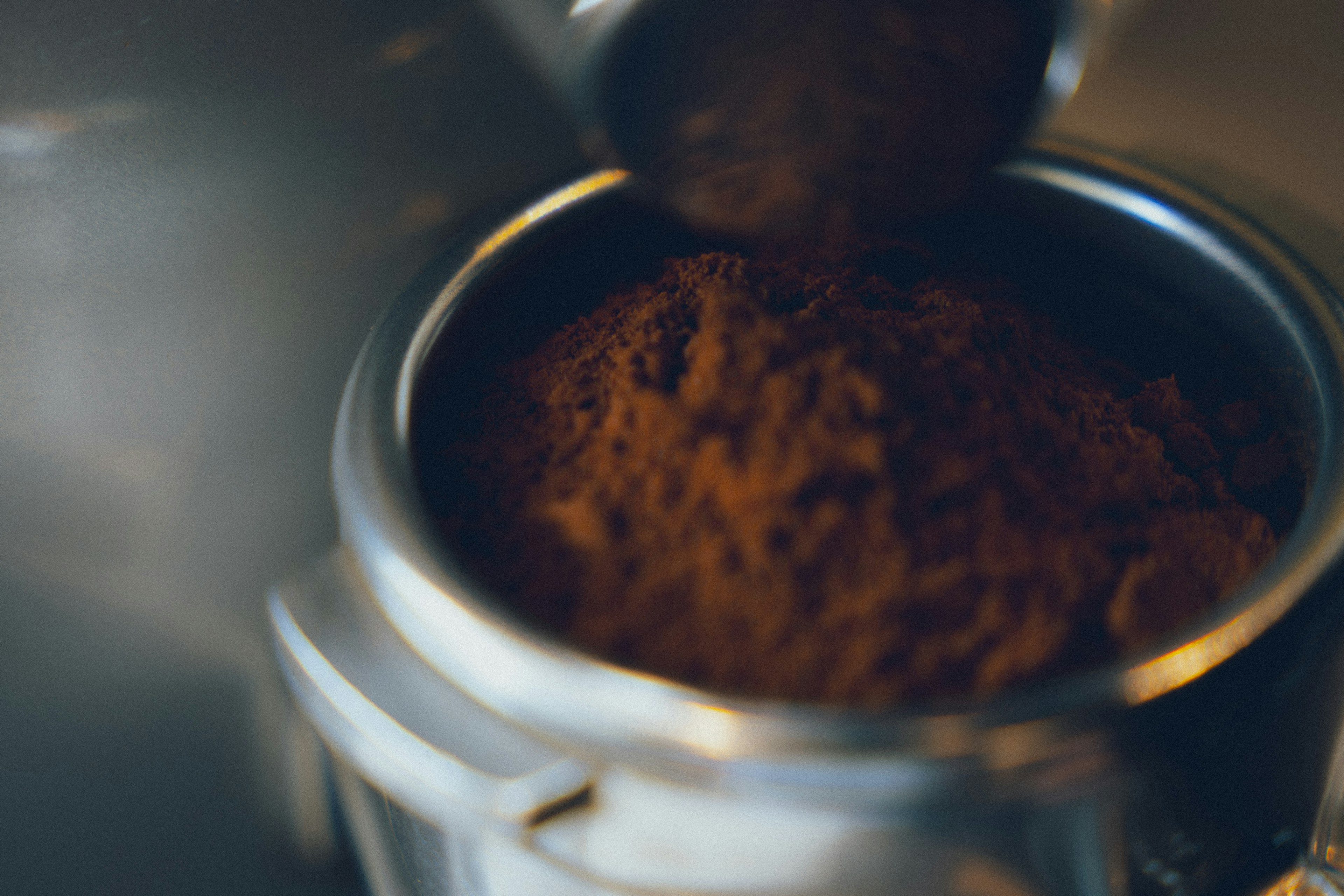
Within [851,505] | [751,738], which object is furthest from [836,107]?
[751,738]

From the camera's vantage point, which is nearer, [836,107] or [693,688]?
[693,688]

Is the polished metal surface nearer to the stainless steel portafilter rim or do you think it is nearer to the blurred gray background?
the stainless steel portafilter rim

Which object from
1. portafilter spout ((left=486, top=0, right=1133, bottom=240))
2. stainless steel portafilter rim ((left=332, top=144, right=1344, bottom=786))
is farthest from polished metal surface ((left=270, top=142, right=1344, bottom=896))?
portafilter spout ((left=486, top=0, right=1133, bottom=240))

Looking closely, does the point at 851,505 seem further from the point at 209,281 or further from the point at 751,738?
the point at 209,281

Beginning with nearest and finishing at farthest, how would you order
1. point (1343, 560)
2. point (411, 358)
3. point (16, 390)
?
point (1343, 560), point (411, 358), point (16, 390)

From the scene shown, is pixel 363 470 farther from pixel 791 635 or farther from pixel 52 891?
pixel 52 891

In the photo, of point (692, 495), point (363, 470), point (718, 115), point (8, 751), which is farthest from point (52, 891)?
point (718, 115)

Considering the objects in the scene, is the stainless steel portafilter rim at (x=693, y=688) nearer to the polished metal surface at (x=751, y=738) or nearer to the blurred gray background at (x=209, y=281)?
the polished metal surface at (x=751, y=738)
